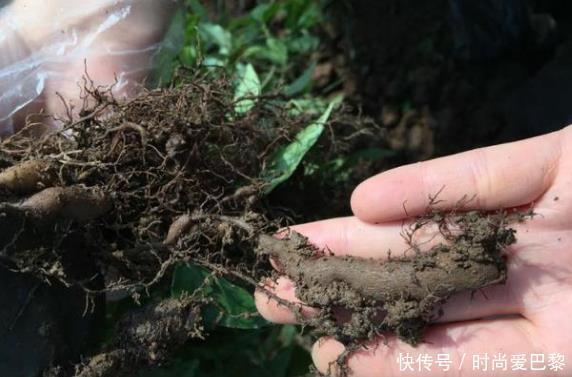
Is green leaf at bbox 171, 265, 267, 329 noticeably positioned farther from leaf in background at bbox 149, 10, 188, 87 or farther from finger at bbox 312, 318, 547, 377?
leaf in background at bbox 149, 10, 188, 87

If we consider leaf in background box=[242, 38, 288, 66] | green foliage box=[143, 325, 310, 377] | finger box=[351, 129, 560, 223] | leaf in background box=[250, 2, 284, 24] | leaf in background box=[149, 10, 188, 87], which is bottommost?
green foliage box=[143, 325, 310, 377]

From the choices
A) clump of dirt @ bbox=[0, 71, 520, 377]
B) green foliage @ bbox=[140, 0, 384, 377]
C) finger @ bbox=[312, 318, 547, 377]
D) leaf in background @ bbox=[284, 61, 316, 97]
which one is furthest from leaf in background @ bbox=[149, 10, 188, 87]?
finger @ bbox=[312, 318, 547, 377]

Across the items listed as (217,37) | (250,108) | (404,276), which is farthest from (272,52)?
(404,276)

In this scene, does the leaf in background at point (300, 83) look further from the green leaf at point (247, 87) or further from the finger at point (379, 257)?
the finger at point (379, 257)

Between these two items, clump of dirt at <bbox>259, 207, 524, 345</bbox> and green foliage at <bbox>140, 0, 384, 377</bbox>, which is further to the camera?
green foliage at <bbox>140, 0, 384, 377</bbox>

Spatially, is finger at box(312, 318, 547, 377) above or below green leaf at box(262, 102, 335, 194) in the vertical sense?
below

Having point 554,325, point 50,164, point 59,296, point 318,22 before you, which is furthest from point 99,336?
point 318,22

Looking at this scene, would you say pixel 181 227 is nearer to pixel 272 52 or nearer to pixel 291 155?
pixel 291 155

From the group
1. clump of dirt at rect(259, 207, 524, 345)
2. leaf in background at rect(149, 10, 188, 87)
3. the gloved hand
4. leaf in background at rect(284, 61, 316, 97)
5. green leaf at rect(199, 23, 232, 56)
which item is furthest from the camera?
green leaf at rect(199, 23, 232, 56)
